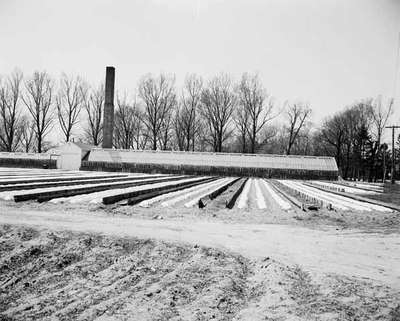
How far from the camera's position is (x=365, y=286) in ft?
12.1

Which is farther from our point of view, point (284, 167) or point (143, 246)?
point (284, 167)

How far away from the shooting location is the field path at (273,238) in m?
4.42

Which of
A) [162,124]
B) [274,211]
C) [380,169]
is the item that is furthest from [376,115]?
[274,211]

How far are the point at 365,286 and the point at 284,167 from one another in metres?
31.7

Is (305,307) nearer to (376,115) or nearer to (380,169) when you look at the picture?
(376,115)

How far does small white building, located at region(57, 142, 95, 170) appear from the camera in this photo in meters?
35.4

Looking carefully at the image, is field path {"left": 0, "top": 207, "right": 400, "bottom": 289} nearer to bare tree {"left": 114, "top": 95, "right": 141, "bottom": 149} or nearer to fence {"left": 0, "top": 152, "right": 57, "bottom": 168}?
fence {"left": 0, "top": 152, "right": 57, "bottom": 168}

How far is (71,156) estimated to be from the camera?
35531 millimetres

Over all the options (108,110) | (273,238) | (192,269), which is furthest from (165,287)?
(108,110)

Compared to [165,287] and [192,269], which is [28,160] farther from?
[165,287]

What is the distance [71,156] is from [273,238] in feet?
112

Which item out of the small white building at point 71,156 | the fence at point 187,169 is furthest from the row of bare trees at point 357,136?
the small white building at point 71,156

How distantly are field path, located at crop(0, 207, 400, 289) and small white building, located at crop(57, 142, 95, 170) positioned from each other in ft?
96.3

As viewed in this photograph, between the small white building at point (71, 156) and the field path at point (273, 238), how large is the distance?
96.3ft
